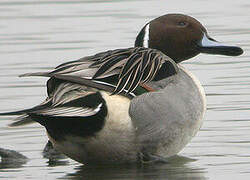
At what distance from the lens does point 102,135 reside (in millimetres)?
7637

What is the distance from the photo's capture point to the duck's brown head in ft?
28.8

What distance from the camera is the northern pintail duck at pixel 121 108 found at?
7.54 meters

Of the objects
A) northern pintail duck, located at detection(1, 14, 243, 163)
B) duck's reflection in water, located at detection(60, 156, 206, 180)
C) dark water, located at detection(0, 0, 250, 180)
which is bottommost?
dark water, located at detection(0, 0, 250, 180)

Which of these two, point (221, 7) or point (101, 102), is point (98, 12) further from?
point (101, 102)

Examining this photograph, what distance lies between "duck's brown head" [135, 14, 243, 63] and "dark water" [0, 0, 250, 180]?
25.6 inches

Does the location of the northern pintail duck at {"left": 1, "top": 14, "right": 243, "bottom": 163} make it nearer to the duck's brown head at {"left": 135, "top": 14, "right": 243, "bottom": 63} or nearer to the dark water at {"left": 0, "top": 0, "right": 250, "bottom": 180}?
the dark water at {"left": 0, "top": 0, "right": 250, "bottom": 180}

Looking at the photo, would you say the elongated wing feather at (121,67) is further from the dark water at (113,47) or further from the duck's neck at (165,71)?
the dark water at (113,47)

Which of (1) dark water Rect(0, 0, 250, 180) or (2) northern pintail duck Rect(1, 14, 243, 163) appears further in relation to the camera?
(1) dark water Rect(0, 0, 250, 180)

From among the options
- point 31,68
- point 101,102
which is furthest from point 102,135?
point 31,68

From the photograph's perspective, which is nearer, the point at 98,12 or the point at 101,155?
the point at 101,155

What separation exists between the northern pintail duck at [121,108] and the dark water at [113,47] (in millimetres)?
185

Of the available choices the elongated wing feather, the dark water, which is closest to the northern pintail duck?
the elongated wing feather

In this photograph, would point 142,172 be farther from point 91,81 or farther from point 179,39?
point 179,39

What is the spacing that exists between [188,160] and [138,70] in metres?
0.81
